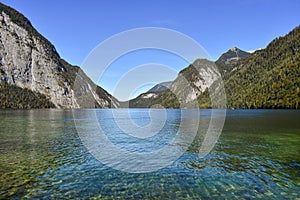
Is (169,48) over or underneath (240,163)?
over

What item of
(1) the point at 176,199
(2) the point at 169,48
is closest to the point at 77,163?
(1) the point at 176,199

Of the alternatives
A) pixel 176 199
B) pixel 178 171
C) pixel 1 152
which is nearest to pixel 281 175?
pixel 178 171

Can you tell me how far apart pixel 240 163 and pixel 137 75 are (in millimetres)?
23426

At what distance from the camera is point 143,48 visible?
37094 mm

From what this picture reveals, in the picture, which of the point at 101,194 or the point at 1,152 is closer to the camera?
the point at 101,194


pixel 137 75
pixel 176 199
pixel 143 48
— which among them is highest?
pixel 143 48

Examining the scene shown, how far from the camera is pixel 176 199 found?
49.9 feet

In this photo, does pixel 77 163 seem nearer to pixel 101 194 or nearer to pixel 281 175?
pixel 101 194

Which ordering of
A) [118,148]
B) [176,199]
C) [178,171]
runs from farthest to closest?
[118,148] < [178,171] < [176,199]

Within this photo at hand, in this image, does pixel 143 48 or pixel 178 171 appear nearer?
pixel 178 171

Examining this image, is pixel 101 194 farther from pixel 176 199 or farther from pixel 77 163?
pixel 77 163

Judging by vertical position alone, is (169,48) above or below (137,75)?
above

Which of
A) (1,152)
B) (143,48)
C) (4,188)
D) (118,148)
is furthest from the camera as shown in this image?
(143,48)

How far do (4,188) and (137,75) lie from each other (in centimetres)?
2800
